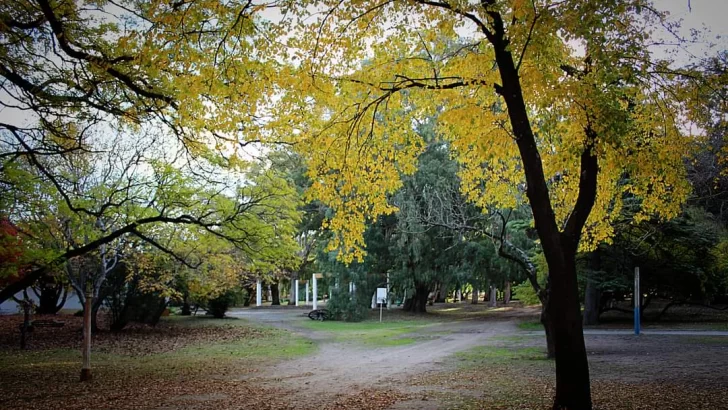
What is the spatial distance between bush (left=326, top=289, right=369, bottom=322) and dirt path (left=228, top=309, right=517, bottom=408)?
8.21m

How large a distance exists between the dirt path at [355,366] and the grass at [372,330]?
672 millimetres

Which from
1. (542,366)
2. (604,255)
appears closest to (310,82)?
(542,366)

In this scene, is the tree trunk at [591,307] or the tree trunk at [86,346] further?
the tree trunk at [591,307]

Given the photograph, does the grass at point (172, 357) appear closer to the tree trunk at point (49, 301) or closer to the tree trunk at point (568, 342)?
the tree trunk at point (568, 342)

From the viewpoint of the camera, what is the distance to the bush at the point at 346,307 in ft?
99.8

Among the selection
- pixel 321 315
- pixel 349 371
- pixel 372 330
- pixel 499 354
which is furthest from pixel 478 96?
pixel 321 315

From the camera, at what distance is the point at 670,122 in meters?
9.90

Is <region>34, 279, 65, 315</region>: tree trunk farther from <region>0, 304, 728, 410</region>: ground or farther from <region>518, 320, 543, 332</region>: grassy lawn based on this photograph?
<region>518, 320, 543, 332</region>: grassy lawn

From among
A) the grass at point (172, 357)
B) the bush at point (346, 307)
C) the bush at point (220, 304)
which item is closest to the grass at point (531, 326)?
the bush at point (346, 307)

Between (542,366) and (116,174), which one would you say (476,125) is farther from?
(116,174)

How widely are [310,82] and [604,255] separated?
2100 cm

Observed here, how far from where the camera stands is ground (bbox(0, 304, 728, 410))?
28.5 ft

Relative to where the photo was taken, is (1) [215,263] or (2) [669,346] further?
(1) [215,263]

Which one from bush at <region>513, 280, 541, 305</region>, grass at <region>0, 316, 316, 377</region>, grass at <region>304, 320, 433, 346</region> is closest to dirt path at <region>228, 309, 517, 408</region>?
grass at <region>304, 320, 433, 346</region>
